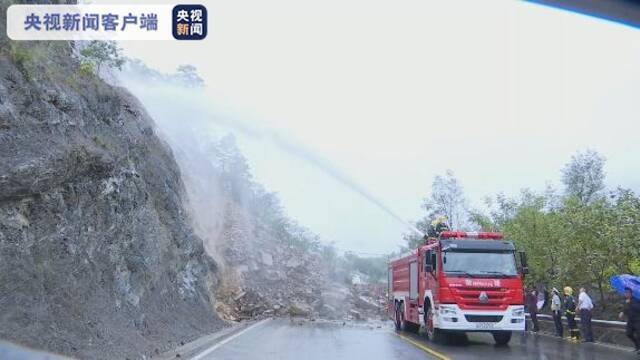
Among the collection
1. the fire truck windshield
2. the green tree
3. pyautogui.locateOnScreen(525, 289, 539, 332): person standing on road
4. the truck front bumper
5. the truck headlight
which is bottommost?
pyautogui.locateOnScreen(525, 289, 539, 332): person standing on road

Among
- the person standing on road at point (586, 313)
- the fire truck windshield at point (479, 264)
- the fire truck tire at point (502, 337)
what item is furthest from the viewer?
the person standing on road at point (586, 313)

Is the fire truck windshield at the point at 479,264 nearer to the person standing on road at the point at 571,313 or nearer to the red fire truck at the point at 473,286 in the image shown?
the red fire truck at the point at 473,286

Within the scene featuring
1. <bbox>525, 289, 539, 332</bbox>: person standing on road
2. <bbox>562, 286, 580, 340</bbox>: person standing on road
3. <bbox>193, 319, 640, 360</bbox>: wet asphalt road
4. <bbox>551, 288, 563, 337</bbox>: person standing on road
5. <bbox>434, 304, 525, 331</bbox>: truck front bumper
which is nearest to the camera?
<bbox>193, 319, 640, 360</bbox>: wet asphalt road

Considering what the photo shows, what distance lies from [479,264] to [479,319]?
57.9 inches

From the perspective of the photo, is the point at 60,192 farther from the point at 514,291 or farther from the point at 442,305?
the point at 514,291

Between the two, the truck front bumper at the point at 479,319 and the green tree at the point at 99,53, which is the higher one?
the green tree at the point at 99,53

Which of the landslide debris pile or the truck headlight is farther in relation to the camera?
the truck headlight

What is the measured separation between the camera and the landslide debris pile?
32.4 ft

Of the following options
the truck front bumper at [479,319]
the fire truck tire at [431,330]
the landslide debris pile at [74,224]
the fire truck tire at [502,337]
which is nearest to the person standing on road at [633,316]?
the truck front bumper at [479,319]

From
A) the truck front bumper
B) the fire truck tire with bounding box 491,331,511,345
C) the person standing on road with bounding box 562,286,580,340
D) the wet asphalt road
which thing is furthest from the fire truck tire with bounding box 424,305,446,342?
the person standing on road with bounding box 562,286,580,340

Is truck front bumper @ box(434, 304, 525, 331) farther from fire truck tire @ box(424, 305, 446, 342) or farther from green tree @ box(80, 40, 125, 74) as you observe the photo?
green tree @ box(80, 40, 125, 74)

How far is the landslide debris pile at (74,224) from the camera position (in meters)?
9.89

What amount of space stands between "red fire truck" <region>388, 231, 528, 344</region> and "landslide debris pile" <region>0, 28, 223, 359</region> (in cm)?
657

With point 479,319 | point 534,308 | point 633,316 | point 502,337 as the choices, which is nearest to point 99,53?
point 479,319
